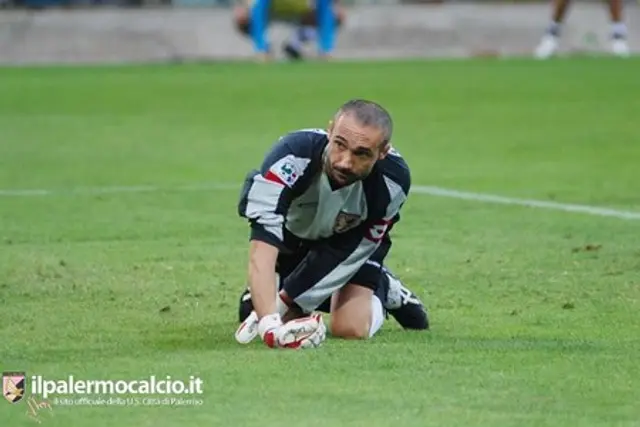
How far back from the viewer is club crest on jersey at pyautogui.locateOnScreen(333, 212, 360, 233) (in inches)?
327

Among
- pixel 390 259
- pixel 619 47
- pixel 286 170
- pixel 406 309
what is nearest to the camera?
pixel 286 170

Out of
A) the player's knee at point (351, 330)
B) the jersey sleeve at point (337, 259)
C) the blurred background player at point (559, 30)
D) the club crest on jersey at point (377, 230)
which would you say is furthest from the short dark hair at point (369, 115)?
the blurred background player at point (559, 30)

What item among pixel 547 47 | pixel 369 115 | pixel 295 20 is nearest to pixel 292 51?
pixel 295 20

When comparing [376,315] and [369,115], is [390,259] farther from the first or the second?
[369,115]

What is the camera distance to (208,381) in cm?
701

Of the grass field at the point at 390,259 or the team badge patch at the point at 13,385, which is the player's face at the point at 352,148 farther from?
the team badge patch at the point at 13,385

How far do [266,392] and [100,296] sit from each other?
109 inches

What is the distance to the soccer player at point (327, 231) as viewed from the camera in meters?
7.79

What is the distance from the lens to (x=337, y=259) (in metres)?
8.44

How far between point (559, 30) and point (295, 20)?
156 inches

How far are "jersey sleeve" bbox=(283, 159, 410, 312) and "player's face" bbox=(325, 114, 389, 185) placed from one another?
51cm

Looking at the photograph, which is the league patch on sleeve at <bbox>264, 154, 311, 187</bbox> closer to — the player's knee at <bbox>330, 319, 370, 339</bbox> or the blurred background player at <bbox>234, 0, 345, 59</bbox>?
the player's knee at <bbox>330, 319, 370, 339</bbox>

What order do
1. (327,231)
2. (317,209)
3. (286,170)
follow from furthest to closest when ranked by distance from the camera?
(327,231)
(317,209)
(286,170)

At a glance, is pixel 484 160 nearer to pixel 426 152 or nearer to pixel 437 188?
pixel 426 152
